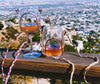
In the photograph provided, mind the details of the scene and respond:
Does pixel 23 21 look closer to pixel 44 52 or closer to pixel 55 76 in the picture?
pixel 44 52

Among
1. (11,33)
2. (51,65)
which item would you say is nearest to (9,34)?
(11,33)

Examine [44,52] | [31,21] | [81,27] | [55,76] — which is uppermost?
[31,21]

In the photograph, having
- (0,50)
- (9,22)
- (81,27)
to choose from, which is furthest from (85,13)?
(0,50)

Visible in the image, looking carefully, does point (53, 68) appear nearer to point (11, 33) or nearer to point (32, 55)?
point (32, 55)

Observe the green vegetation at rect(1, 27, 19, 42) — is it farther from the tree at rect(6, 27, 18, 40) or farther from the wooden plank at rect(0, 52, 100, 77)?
the wooden plank at rect(0, 52, 100, 77)

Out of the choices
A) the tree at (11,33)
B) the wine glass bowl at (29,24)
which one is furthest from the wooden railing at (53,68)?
the tree at (11,33)

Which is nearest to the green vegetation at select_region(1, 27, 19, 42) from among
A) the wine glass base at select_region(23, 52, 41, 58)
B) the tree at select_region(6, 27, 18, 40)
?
the tree at select_region(6, 27, 18, 40)
